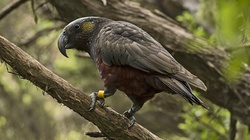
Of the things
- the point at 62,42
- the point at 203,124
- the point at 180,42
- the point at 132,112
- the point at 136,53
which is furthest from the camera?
the point at 203,124

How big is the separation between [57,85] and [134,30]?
2.40 ft

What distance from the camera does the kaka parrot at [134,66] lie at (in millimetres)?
2834

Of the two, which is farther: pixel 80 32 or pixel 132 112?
pixel 80 32

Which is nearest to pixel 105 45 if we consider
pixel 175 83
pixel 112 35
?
pixel 112 35

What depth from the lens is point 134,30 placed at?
3127 mm

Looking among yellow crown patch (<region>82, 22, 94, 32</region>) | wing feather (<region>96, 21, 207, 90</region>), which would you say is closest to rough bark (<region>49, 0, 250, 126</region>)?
yellow crown patch (<region>82, 22, 94, 32</region>)

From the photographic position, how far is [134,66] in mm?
2918

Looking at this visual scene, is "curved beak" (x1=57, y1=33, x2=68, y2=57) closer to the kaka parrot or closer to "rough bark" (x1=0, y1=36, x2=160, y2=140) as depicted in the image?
the kaka parrot

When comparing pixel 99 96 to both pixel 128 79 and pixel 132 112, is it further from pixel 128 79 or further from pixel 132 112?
pixel 132 112

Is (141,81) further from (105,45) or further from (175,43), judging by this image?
(175,43)

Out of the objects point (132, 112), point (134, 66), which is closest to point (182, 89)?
point (134, 66)

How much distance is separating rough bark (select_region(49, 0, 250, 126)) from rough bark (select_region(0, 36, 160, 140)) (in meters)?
1.35

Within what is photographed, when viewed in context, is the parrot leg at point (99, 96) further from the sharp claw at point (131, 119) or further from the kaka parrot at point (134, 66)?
the sharp claw at point (131, 119)

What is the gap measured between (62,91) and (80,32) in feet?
2.45
